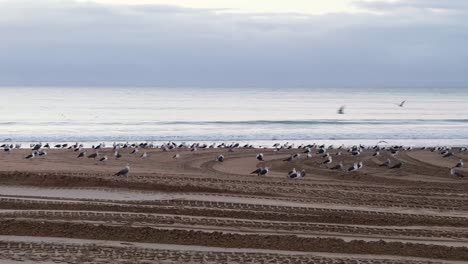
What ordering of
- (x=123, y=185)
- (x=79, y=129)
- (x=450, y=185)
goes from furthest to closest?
(x=79, y=129) → (x=450, y=185) → (x=123, y=185)

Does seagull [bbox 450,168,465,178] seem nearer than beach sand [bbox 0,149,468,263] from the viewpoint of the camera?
No

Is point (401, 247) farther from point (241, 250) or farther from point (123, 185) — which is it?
point (123, 185)

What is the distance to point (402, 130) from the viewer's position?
61562 mm

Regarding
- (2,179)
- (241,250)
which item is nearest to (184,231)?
(241,250)

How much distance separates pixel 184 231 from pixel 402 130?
5106cm

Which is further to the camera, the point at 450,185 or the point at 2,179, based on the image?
the point at 450,185

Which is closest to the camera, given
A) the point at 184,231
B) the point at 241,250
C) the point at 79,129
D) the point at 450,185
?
the point at 241,250

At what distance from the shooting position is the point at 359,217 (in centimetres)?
1496

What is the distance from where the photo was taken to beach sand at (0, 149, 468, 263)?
11.0 meters

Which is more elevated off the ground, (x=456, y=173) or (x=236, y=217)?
(x=236, y=217)

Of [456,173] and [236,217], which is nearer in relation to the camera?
[236,217]

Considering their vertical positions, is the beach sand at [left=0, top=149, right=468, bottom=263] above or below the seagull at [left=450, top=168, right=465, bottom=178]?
above

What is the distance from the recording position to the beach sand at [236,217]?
11047 mm

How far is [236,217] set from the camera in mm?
14594
